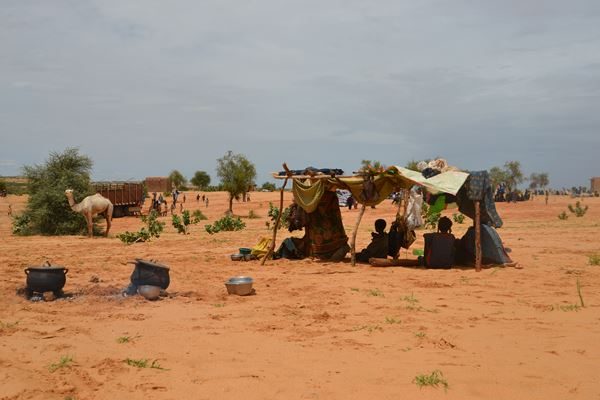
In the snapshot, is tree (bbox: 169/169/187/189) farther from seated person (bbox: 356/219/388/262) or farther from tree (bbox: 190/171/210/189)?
seated person (bbox: 356/219/388/262)

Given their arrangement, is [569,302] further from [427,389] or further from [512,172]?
[512,172]

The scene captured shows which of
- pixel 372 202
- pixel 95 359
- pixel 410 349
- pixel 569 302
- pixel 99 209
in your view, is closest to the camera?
pixel 95 359

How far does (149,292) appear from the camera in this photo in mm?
7480

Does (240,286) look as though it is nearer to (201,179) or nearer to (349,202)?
(349,202)

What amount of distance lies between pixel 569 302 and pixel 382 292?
2535 mm

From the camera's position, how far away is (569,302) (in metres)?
7.41

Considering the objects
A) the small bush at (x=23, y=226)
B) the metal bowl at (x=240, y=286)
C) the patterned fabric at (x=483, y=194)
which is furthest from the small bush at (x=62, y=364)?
the small bush at (x=23, y=226)

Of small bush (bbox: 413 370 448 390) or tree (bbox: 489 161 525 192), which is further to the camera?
tree (bbox: 489 161 525 192)

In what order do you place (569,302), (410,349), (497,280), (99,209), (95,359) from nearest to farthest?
(95,359) < (410,349) < (569,302) < (497,280) < (99,209)

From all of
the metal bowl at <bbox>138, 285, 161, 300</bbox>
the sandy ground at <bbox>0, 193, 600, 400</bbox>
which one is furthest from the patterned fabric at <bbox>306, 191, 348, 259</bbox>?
the metal bowl at <bbox>138, 285, 161, 300</bbox>

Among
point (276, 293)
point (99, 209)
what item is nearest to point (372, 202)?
point (276, 293)

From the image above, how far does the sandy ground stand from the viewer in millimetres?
4375

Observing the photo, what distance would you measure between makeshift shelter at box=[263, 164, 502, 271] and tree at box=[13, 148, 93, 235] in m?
10.4

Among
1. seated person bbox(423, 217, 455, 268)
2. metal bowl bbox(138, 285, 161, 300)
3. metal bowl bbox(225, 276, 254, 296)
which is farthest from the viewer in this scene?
seated person bbox(423, 217, 455, 268)
